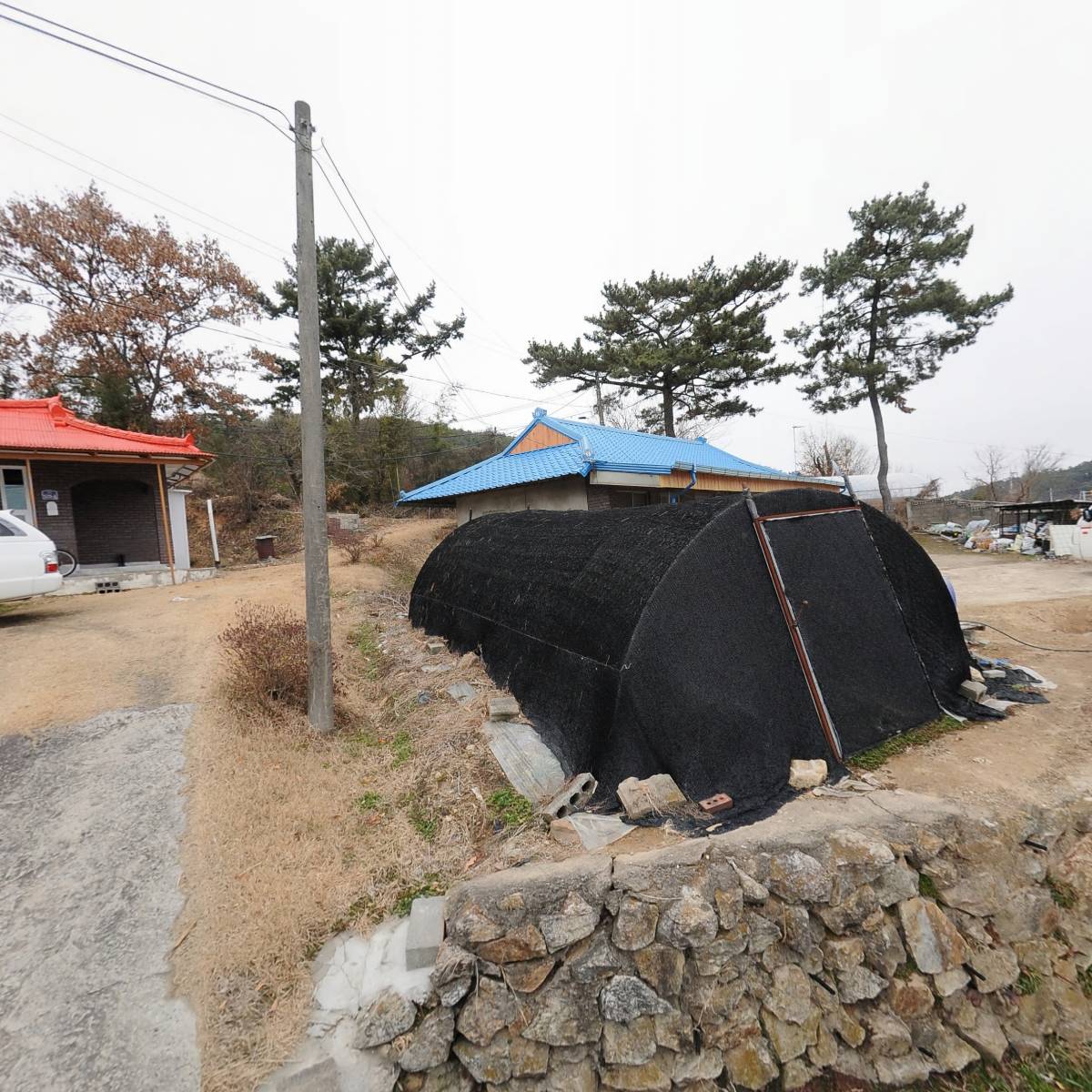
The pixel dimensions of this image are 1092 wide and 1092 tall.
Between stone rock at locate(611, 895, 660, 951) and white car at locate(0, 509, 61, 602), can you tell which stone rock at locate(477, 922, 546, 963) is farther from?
white car at locate(0, 509, 61, 602)

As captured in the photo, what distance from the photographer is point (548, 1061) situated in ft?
8.00

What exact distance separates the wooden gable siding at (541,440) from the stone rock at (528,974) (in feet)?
35.6

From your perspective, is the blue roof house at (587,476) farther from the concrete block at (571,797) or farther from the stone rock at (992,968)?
the stone rock at (992,968)

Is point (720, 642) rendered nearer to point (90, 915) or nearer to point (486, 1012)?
point (486, 1012)

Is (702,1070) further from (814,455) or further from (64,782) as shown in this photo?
(814,455)

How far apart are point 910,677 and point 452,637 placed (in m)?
5.48

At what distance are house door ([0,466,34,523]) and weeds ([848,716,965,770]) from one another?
55.0 feet

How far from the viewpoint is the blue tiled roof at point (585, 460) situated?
9867mm

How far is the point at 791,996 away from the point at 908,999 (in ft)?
2.63

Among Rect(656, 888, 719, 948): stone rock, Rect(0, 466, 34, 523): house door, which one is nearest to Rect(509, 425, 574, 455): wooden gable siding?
Rect(656, 888, 719, 948): stone rock

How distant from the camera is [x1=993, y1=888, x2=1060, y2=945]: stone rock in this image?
10.3 ft

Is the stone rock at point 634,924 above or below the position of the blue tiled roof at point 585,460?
below

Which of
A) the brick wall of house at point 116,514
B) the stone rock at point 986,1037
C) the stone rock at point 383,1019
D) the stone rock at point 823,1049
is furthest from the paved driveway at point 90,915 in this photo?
the brick wall of house at point 116,514

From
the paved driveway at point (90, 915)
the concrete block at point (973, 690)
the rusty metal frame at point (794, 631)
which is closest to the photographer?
the paved driveway at point (90, 915)
